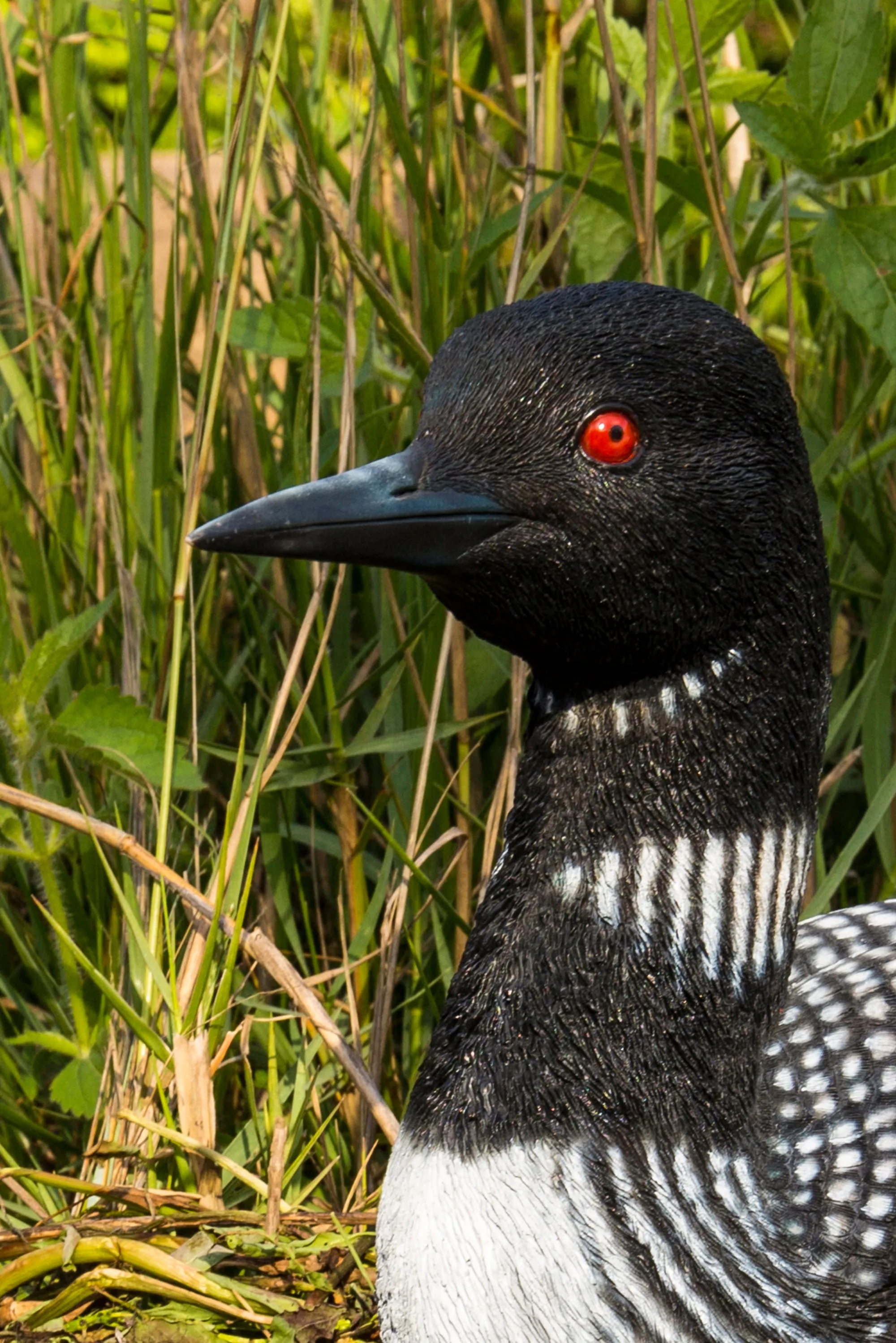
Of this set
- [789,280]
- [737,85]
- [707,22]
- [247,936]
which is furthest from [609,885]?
[737,85]

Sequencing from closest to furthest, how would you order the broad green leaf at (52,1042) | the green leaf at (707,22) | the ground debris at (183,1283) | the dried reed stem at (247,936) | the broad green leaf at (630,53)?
the ground debris at (183,1283) → the dried reed stem at (247,936) → the broad green leaf at (52,1042) → the green leaf at (707,22) → the broad green leaf at (630,53)

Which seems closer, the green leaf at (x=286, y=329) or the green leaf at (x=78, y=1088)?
the green leaf at (x=78, y=1088)

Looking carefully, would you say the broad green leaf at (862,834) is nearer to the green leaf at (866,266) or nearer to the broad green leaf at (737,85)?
the green leaf at (866,266)

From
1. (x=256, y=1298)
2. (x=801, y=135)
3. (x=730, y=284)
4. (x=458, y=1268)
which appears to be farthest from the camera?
(x=730, y=284)

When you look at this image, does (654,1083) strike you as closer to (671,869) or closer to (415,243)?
(671,869)

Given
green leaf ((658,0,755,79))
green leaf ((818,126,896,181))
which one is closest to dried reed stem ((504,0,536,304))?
green leaf ((658,0,755,79))

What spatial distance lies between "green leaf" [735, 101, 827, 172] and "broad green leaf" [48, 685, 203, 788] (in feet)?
3.40

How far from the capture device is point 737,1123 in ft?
5.57

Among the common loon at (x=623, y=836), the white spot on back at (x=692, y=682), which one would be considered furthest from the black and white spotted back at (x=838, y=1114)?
the white spot on back at (x=692, y=682)

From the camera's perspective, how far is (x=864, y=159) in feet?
7.16

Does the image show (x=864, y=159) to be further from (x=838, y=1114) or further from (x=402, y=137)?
(x=838, y=1114)

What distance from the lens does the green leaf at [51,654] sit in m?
2.06

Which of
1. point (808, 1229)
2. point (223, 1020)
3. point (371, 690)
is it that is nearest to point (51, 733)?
point (223, 1020)

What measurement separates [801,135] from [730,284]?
0.24 m
